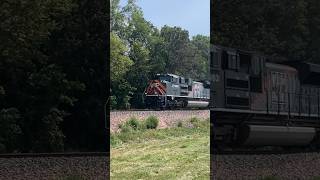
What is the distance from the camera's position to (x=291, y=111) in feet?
40.4

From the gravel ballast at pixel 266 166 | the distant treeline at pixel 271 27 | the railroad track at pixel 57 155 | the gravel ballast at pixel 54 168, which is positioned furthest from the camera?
the distant treeline at pixel 271 27

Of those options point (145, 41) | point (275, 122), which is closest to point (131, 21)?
point (145, 41)

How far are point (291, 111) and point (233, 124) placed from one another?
1875 mm

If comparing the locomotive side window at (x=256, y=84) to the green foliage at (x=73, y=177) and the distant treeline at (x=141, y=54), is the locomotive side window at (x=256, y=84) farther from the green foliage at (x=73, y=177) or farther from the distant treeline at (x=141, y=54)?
the green foliage at (x=73, y=177)

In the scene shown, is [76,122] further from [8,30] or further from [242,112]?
[242,112]

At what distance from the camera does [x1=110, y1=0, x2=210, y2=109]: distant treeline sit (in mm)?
10633

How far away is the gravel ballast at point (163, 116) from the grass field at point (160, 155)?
0.18 meters

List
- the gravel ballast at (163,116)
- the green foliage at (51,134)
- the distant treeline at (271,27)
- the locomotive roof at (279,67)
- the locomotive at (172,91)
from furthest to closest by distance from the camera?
the locomotive roof at (279,67) < the distant treeline at (271,27) < the locomotive at (172,91) < the gravel ballast at (163,116) < the green foliage at (51,134)

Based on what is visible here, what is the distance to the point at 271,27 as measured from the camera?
468 inches

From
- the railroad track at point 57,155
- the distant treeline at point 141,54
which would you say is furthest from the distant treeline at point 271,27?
the railroad track at point 57,155

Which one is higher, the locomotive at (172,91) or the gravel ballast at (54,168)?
the locomotive at (172,91)

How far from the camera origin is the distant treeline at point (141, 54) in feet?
34.9

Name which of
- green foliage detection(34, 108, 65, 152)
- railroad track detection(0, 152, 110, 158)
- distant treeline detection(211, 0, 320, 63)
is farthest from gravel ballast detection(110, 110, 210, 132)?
distant treeline detection(211, 0, 320, 63)

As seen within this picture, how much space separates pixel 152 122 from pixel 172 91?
878 millimetres
